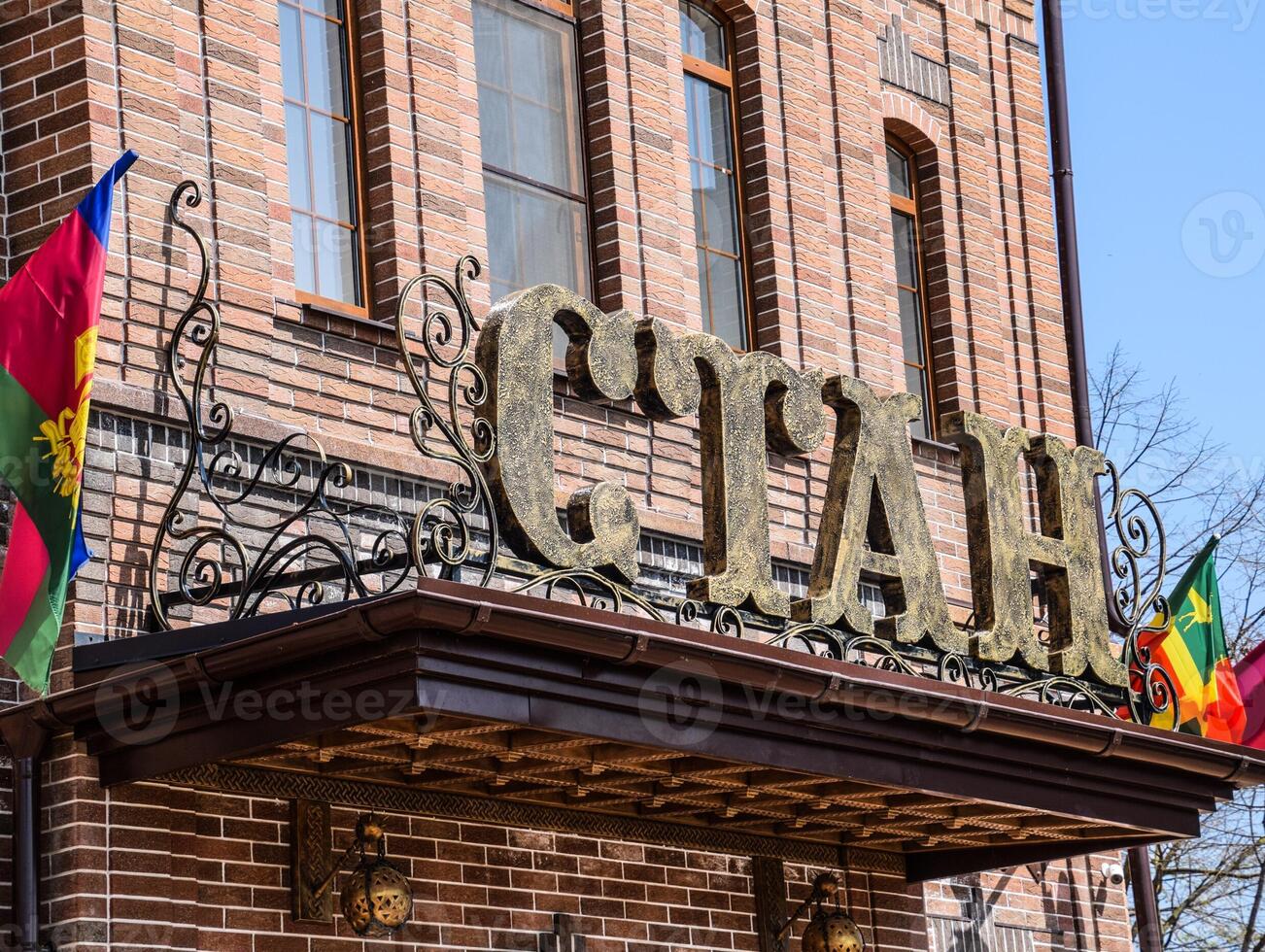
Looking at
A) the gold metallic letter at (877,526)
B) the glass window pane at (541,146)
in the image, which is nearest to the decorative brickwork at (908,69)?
the glass window pane at (541,146)

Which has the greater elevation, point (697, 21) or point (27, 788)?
point (697, 21)

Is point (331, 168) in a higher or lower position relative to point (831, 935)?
higher

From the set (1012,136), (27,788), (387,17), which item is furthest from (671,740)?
(1012,136)

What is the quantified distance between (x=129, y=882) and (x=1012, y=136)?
357 inches

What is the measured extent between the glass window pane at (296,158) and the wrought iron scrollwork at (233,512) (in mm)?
1057

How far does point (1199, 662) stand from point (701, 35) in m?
4.60

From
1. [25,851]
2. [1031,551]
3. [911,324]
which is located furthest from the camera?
[911,324]

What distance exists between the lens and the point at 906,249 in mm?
14414

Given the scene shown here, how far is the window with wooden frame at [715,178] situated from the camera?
12.6 metres

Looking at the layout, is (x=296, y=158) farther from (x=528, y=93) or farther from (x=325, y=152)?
(x=528, y=93)

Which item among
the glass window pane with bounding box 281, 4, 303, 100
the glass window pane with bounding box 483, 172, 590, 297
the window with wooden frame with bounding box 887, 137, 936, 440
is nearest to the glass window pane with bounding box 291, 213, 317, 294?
the glass window pane with bounding box 281, 4, 303, 100

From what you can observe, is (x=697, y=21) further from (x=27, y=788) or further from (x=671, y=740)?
(x=27, y=788)

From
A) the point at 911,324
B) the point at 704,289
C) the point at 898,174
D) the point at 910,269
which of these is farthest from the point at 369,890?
the point at 898,174

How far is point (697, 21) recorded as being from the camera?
12.9 meters
